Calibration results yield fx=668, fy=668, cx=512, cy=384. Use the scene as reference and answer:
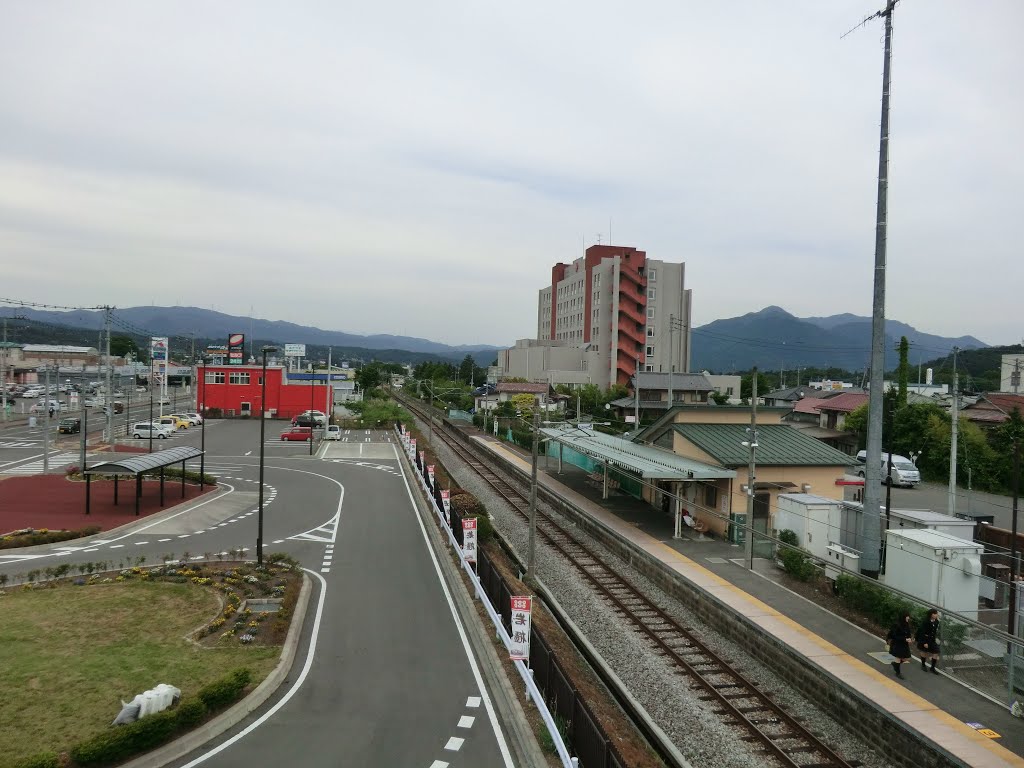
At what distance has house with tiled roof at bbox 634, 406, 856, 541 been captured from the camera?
24656 millimetres

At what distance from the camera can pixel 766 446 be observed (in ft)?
85.7

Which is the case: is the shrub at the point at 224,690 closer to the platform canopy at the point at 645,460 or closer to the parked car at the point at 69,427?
the platform canopy at the point at 645,460

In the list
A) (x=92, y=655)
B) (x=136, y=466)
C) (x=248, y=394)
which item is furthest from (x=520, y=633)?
(x=248, y=394)

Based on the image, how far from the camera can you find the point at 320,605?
56.8 ft

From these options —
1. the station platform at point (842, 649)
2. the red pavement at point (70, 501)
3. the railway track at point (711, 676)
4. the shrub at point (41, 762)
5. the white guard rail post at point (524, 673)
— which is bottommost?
the railway track at point (711, 676)

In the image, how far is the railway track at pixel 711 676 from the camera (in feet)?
38.7

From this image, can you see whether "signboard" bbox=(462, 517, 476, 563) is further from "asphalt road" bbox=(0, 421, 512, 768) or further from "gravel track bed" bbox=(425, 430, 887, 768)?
"gravel track bed" bbox=(425, 430, 887, 768)

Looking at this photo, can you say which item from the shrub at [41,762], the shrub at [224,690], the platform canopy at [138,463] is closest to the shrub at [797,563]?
the shrub at [224,690]

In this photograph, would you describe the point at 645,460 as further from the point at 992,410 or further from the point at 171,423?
the point at 171,423

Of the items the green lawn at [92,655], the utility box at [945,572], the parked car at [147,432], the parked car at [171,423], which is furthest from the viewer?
the parked car at [171,423]

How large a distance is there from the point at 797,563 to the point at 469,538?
963 cm

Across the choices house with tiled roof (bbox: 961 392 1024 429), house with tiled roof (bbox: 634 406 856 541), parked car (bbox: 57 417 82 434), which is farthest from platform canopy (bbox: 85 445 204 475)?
house with tiled roof (bbox: 961 392 1024 429)

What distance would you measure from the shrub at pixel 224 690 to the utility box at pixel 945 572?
14187mm

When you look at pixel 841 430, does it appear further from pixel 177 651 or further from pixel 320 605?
pixel 177 651
